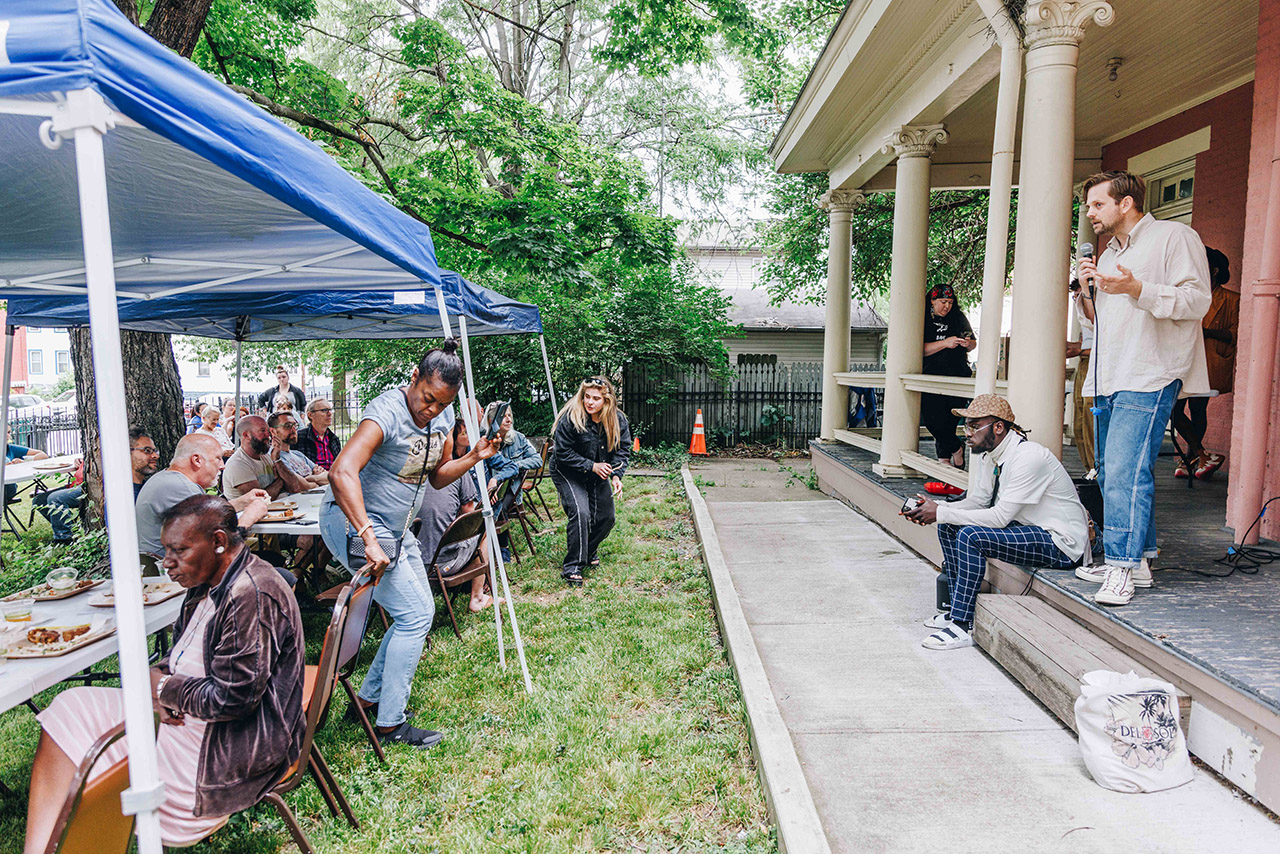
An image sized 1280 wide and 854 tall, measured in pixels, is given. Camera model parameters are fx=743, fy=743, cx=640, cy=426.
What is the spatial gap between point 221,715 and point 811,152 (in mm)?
9381

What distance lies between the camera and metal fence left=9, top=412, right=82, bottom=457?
17312 mm

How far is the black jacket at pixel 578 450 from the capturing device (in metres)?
6.32

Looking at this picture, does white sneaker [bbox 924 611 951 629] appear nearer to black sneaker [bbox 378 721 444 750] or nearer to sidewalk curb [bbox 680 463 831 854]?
sidewalk curb [bbox 680 463 831 854]

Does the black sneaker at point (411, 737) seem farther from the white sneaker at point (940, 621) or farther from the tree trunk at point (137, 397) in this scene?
the tree trunk at point (137, 397)

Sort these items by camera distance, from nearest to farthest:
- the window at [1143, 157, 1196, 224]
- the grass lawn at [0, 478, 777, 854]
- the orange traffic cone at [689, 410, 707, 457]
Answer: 1. the grass lawn at [0, 478, 777, 854]
2. the window at [1143, 157, 1196, 224]
3. the orange traffic cone at [689, 410, 707, 457]

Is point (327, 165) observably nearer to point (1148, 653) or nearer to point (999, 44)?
point (1148, 653)

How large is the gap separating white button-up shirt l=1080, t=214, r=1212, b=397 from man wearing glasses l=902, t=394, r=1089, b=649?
68cm

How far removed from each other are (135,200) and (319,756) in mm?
2481

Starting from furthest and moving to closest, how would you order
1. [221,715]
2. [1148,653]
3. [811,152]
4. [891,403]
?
1. [811,152]
2. [891,403]
3. [1148,653]
4. [221,715]

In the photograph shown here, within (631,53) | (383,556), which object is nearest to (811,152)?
(631,53)

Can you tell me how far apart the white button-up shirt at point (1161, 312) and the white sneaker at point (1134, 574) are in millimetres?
877

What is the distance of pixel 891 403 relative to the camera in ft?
24.0

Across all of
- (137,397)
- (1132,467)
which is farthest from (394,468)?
(137,397)

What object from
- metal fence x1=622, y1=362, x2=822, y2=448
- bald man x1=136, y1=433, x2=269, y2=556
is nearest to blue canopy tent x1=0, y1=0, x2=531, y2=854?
bald man x1=136, y1=433, x2=269, y2=556
